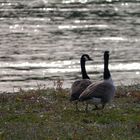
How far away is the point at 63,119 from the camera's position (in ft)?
62.0

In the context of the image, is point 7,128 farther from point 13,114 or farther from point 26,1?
point 26,1

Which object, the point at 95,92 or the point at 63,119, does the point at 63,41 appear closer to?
the point at 95,92

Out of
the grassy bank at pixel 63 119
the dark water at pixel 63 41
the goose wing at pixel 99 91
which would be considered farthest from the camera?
the dark water at pixel 63 41

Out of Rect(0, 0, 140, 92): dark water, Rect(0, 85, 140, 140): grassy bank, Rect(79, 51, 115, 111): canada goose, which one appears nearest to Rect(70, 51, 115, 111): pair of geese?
Rect(79, 51, 115, 111): canada goose

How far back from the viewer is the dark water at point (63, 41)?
48188 millimetres

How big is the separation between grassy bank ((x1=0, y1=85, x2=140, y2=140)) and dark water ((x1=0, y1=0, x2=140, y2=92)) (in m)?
13.6

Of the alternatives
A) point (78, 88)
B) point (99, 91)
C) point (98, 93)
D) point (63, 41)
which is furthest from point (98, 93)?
point (63, 41)

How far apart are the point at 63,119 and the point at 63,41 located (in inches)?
2029

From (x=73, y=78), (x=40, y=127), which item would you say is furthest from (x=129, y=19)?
(x=40, y=127)

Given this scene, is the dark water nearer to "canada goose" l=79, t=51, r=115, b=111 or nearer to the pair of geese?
the pair of geese

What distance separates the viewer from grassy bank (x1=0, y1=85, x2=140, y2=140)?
53.1 feet

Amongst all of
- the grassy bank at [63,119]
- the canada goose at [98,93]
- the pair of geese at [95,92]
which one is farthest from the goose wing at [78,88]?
the grassy bank at [63,119]

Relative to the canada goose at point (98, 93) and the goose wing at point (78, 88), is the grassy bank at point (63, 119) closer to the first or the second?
the canada goose at point (98, 93)

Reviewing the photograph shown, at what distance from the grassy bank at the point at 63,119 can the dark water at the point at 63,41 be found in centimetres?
1358
